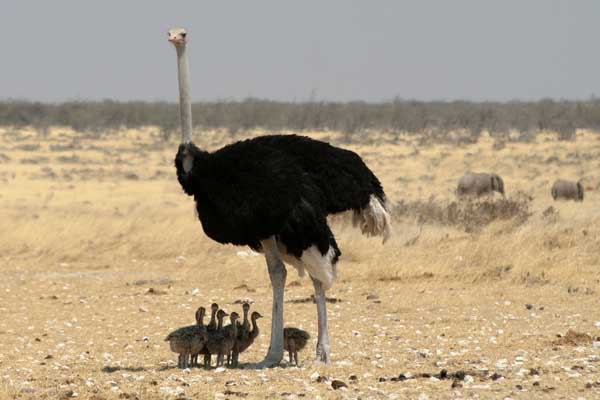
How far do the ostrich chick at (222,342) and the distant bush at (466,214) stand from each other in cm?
923

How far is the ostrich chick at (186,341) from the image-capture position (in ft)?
29.7

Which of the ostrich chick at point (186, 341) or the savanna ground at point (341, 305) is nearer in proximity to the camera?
the savanna ground at point (341, 305)

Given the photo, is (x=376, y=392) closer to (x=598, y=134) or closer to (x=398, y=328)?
(x=398, y=328)

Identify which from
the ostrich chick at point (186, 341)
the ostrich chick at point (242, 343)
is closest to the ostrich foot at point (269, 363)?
the ostrich chick at point (242, 343)

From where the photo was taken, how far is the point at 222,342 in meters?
9.27

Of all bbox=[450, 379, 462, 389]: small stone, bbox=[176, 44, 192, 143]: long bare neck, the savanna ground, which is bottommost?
the savanna ground

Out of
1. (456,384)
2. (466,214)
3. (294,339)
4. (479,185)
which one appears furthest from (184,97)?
(479,185)

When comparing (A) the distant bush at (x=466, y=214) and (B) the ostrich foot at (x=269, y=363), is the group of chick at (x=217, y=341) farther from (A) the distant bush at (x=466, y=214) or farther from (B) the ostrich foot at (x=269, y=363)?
(A) the distant bush at (x=466, y=214)

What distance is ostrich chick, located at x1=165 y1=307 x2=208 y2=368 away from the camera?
29.7 feet

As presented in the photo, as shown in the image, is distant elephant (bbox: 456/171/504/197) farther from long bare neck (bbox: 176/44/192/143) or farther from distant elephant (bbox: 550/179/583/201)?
long bare neck (bbox: 176/44/192/143)

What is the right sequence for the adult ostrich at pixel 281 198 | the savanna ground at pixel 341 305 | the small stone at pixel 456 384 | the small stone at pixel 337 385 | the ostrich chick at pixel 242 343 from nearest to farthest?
the small stone at pixel 456 384, the small stone at pixel 337 385, the savanna ground at pixel 341 305, the adult ostrich at pixel 281 198, the ostrich chick at pixel 242 343

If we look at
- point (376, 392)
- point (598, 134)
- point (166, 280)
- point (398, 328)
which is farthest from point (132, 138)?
point (376, 392)

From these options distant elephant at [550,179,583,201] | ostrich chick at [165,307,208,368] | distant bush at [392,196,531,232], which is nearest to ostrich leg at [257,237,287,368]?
ostrich chick at [165,307,208,368]

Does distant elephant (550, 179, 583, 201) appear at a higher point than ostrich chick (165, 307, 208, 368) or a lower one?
lower
